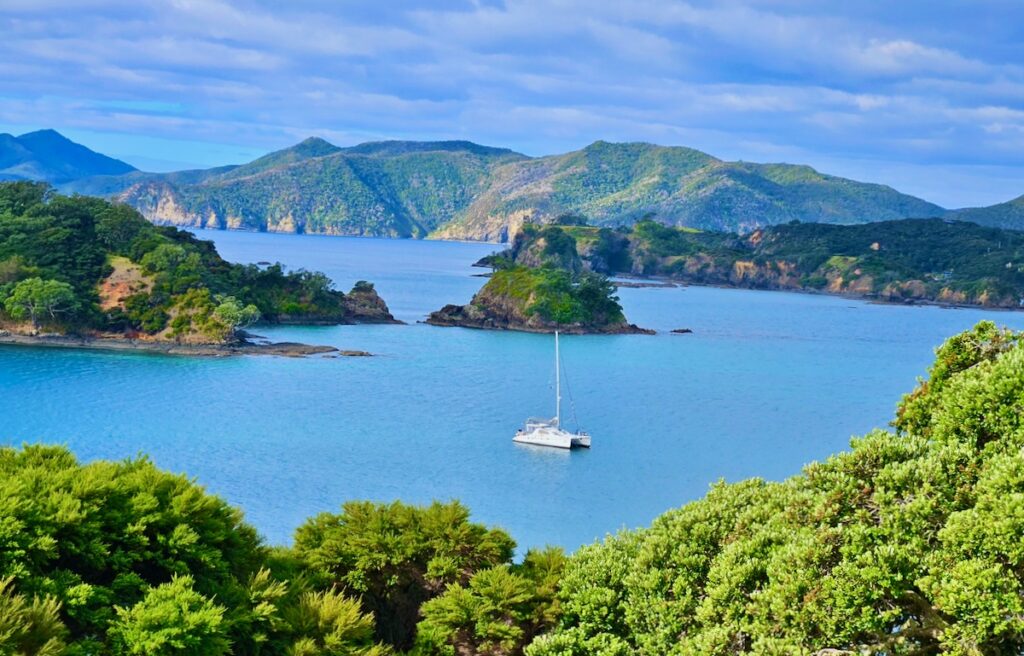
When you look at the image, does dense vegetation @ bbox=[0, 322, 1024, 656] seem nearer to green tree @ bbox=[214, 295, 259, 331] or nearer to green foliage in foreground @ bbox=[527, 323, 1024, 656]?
green foliage in foreground @ bbox=[527, 323, 1024, 656]

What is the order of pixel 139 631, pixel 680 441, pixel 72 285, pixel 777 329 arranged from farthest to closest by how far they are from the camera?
pixel 777 329 < pixel 72 285 < pixel 680 441 < pixel 139 631

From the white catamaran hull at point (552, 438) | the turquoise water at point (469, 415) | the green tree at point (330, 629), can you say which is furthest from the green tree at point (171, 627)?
the white catamaran hull at point (552, 438)

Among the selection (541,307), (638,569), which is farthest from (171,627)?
(541,307)

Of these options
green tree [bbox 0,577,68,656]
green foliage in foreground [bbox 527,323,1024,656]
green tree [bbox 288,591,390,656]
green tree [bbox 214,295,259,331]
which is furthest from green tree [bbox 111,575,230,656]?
green tree [bbox 214,295,259,331]

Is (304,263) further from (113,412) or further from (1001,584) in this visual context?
(1001,584)

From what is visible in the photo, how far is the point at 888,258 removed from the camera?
16650cm

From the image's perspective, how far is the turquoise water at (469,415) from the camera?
124 feet

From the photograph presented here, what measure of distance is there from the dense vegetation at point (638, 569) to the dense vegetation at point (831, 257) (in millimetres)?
131538

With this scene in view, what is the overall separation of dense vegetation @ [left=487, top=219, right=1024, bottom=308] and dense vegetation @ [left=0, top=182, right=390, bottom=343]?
64.9m

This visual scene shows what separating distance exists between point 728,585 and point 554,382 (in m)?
50.5

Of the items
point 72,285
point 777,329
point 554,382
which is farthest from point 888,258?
point 72,285

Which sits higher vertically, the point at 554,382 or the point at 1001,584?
the point at 1001,584

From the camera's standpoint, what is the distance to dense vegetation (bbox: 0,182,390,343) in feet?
229

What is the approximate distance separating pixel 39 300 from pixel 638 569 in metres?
66.2
